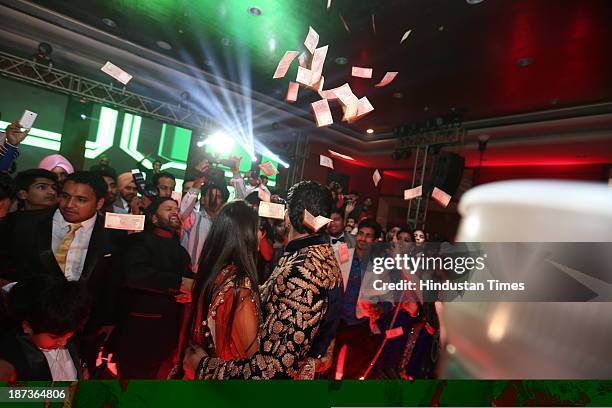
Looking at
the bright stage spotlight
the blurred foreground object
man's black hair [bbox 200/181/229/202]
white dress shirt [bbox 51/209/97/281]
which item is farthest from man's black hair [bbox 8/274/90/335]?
the bright stage spotlight

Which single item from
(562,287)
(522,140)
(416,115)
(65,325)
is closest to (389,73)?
(416,115)

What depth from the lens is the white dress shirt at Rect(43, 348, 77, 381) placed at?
1.06 meters

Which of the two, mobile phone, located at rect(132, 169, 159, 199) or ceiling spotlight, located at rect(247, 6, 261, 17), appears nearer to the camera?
mobile phone, located at rect(132, 169, 159, 199)

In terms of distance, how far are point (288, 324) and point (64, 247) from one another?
1568 mm

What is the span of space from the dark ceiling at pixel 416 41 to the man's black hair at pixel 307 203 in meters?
2.58

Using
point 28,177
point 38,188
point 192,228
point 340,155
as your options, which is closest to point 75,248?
point 38,188

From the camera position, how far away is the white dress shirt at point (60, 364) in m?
1.06

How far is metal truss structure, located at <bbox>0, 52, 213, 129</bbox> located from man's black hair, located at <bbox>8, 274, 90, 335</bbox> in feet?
13.4

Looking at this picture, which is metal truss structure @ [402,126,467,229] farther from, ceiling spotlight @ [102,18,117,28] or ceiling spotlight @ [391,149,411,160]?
ceiling spotlight @ [102,18,117,28]

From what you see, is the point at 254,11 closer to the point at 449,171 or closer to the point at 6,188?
the point at 6,188

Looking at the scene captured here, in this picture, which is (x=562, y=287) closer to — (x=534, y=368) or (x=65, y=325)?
(x=534, y=368)

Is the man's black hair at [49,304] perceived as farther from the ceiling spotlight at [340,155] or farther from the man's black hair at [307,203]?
the ceiling spotlight at [340,155]

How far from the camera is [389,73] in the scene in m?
4.49

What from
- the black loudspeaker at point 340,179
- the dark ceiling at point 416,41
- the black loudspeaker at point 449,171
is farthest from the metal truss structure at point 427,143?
the black loudspeaker at point 340,179
